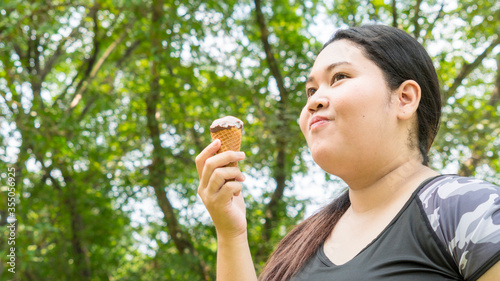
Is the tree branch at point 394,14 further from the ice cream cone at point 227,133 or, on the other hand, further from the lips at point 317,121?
the lips at point 317,121

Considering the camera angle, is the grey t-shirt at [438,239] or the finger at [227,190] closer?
the grey t-shirt at [438,239]

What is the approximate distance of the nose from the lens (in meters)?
1.52

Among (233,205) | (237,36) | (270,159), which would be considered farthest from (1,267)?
(233,205)

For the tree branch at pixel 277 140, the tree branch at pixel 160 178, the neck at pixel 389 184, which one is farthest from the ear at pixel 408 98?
the tree branch at pixel 160 178

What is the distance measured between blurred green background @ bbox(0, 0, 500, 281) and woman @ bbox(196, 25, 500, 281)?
362cm

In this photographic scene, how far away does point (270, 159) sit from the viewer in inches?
228

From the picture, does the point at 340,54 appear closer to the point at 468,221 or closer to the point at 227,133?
the point at 227,133

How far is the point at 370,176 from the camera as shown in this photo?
1.53m

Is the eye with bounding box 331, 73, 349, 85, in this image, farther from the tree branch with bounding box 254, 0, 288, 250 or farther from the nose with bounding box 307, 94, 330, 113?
the tree branch with bounding box 254, 0, 288, 250

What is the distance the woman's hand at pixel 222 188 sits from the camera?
1532 millimetres

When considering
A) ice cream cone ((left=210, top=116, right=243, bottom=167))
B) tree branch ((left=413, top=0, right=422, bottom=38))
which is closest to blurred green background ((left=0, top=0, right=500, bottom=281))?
tree branch ((left=413, top=0, right=422, bottom=38))

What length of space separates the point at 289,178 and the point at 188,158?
1.18 meters

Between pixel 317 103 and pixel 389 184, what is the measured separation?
309mm

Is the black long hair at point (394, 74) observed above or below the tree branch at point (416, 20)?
below
